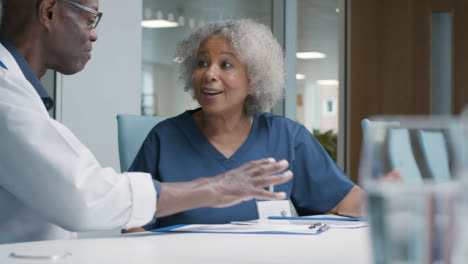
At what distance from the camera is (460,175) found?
446 millimetres

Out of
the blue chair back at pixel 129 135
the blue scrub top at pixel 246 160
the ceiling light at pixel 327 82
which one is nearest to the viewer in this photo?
the blue scrub top at pixel 246 160

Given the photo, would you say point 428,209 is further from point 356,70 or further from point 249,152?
point 356,70

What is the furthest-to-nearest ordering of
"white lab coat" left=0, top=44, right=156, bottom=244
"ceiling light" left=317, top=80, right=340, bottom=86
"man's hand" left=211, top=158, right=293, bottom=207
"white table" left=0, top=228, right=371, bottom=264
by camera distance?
1. "ceiling light" left=317, top=80, right=340, bottom=86
2. "man's hand" left=211, top=158, right=293, bottom=207
3. "white lab coat" left=0, top=44, right=156, bottom=244
4. "white table" left=0, top=228, right=371, bottom=264

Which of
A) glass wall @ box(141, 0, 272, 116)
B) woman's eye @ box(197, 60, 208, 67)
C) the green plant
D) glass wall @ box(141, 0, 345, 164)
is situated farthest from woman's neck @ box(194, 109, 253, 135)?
the green plant

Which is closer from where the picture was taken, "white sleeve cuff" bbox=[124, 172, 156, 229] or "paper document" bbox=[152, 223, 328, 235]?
"white sleeve cuff" bbox=[124, 172, 156, 229]

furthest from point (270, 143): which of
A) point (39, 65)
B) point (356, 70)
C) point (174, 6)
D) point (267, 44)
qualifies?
point (356, 70)

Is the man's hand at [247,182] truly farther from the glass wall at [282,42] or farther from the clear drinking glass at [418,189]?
the glass wall at [282,42]

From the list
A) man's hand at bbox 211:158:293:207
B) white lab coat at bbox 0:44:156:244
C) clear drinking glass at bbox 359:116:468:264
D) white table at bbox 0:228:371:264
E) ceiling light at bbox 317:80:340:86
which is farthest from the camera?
ceiling light at bbox 317:80:340:86

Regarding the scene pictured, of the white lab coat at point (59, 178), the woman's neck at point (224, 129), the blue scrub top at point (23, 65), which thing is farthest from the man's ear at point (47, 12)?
the woman's neck at point (224, 129)

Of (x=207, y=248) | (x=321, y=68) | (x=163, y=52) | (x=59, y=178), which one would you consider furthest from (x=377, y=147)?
(x=321, y=68)

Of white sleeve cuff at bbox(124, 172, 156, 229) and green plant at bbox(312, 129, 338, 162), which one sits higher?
white sleeve cuff at bbox(124, 172, 156, 229)

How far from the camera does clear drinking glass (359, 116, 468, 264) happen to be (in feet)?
1.44

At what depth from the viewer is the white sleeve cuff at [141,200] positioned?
100 centimetres

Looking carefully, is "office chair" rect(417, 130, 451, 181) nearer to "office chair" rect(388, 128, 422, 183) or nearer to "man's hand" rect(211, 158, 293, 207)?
"office chair" rect(388, 128, 422, 183)
